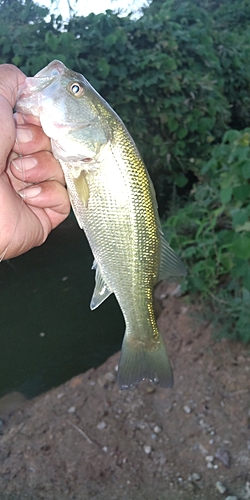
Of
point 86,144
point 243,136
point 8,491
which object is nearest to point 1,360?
point 8,491

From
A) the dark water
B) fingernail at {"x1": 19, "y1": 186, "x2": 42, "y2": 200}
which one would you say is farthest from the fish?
the dark water

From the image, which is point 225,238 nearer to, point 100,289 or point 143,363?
point 143,363

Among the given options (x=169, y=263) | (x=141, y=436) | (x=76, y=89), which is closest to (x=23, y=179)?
(x=76, y=89)

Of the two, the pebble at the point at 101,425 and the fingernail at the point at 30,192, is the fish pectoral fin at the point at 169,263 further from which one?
the pebble at the point at 101,425

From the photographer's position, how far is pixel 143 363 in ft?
5.99

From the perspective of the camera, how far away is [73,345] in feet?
13.0

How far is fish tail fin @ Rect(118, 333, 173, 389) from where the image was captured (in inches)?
71.2

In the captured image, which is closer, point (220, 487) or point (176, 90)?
point (220, 487)

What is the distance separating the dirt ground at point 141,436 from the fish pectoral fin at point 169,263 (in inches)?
57.4

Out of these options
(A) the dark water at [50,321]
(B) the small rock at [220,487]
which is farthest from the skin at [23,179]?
(A) the dark water at [50,321]

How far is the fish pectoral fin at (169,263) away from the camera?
64.0 inches

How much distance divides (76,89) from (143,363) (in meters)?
1.04

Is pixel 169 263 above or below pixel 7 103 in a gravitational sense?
below

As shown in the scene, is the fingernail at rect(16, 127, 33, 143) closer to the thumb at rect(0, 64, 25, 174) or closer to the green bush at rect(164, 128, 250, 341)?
the thumb at rect(0, 64, 25, 174)
